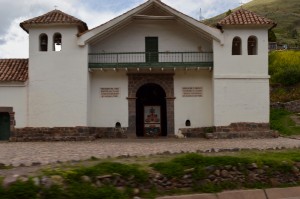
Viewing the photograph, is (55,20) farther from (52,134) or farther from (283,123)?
(283,123)

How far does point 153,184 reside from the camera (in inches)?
273

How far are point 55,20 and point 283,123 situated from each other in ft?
42.7

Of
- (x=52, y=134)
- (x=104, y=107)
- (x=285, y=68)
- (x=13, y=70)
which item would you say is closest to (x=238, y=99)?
(x=104, y=107)

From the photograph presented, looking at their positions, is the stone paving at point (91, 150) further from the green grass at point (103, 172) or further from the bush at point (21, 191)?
the bush at point (21, 191)

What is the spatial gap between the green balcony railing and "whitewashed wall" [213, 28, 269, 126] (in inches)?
33.9

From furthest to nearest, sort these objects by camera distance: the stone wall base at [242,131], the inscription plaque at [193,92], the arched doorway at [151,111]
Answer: the arched doorway at [151,111] → the inscription plaque at [193,92] → the stone wall base at [242,131]

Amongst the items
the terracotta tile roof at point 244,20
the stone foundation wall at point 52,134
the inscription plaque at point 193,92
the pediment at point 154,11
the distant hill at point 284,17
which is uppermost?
the distant hill at point 284,17

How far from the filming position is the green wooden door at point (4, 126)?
19.1m

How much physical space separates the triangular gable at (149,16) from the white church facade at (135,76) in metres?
0.05

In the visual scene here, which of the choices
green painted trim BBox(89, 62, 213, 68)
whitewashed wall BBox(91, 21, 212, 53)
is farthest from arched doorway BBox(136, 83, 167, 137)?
whitewashed wall BBox(91, 21, 212, 53)

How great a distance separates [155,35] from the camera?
20547mm

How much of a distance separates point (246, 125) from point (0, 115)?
11.9 meters

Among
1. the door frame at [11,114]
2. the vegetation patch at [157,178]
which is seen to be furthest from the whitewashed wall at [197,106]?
the vegetation patch at [157,178]

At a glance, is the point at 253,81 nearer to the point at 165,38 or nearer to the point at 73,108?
the point at 165,38
